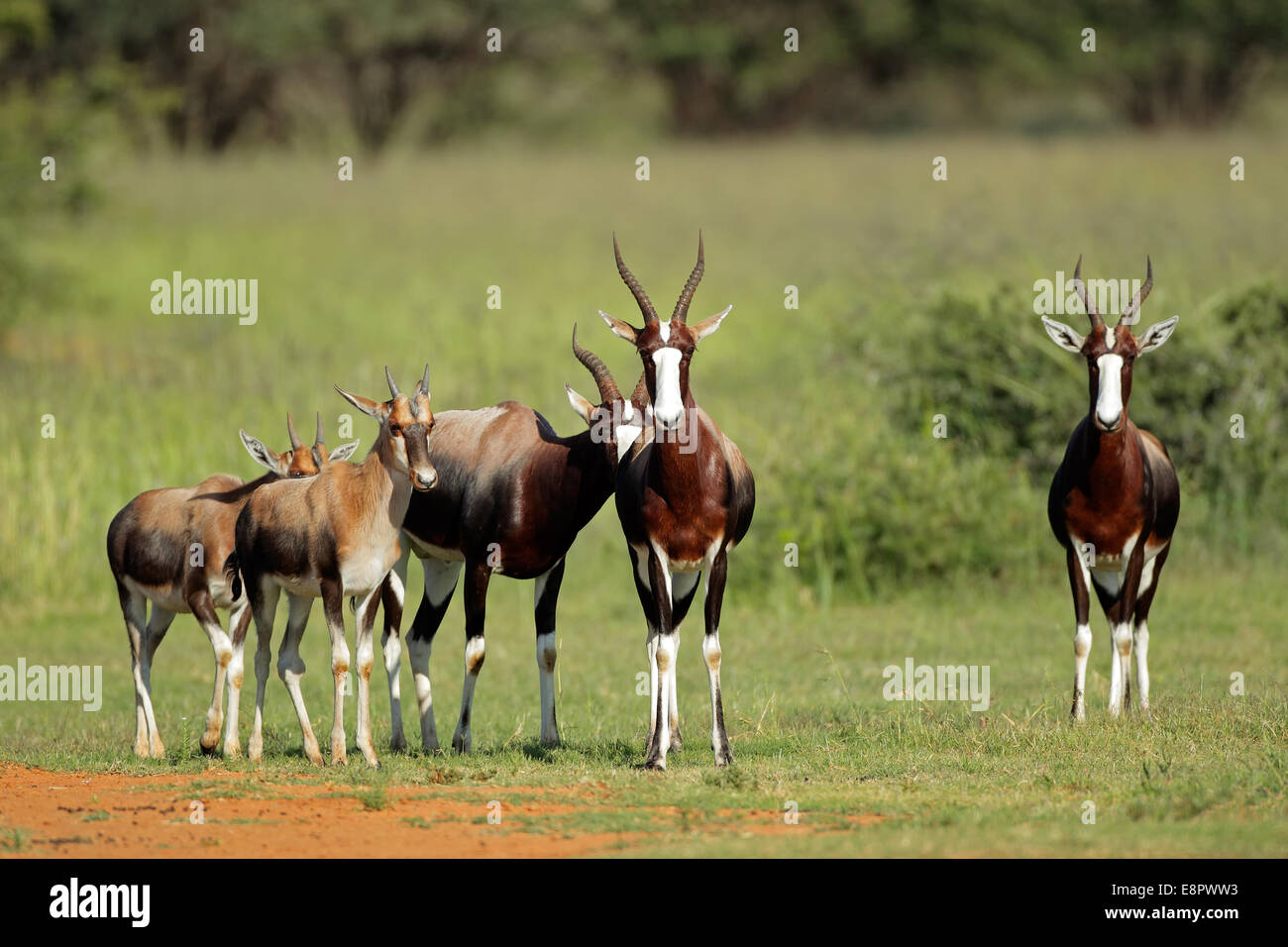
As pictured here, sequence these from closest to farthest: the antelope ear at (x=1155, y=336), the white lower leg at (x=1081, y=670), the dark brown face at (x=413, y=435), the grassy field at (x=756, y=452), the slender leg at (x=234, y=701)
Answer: the dark brown face at (x=413, y=435) < the grassy field at (x=756, y=452) < the slender leg at (x=234, y=701) < the white lower leg at (x=1081, y=670) < the antelope ear at (x=1155, y=336)

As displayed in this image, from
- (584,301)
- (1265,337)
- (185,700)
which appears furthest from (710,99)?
(185,700)

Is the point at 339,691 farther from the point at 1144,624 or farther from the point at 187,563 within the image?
the point at 1144,624

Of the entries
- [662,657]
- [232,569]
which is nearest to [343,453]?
[232,569]

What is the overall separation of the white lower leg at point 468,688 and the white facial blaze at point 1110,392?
14.3ft

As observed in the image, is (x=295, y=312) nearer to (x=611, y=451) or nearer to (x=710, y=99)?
(x=611, y=451)

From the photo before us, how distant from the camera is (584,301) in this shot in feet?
103

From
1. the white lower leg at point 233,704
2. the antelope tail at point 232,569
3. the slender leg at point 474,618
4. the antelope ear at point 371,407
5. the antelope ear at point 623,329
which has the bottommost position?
the white lower leg at point 233,704

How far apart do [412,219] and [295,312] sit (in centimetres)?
717

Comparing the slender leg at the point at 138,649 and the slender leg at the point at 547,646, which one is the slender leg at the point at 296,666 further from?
the slender leg at the point at 547,646

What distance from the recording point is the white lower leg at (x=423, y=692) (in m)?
11.6

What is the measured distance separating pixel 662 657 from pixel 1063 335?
422 centimetres

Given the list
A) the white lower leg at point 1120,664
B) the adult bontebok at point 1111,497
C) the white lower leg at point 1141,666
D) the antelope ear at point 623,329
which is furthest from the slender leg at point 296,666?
the white lower leg at point 1141,666

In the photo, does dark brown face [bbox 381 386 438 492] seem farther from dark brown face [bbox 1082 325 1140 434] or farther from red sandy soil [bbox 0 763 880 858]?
dark brown face [bbox 1082 325 1140 434]

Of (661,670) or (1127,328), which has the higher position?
(1127,328)
